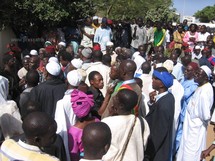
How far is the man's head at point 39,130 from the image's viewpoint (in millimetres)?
2775

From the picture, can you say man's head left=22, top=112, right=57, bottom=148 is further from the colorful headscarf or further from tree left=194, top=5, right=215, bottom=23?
tree left=194, top=5, right=215, bottom=23

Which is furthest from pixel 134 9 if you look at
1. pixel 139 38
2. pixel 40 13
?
pixel 40 13

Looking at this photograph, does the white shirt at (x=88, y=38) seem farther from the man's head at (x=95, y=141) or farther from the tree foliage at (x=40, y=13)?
the man's head at (x=95, y=141)

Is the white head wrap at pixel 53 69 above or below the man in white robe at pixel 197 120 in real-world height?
above

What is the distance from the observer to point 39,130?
2787 mm

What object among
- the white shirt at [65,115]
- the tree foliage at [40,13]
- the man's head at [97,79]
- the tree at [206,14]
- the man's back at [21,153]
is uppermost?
the tree at [206,14]

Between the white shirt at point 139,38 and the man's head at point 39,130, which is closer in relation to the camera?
the man's head at point 39,130

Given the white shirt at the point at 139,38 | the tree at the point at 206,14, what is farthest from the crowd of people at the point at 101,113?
the tree at the point at 206,14

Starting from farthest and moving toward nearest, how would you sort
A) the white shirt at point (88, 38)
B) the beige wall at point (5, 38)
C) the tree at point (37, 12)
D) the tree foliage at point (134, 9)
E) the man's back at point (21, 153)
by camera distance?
the tree foliage at point (134, 9)
the white shirt at point (88, 38)
the beige wall at point (5, 38)
the tree at point (37, 12)
the man's back at point (21, 153)

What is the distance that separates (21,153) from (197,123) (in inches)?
128

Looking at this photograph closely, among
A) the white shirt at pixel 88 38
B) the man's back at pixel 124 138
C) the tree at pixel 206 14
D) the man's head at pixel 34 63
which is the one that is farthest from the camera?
the tree at pixel 206 14

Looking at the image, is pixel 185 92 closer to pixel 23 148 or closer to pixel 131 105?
pixel 131 105

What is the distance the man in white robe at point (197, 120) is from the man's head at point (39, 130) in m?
2.87

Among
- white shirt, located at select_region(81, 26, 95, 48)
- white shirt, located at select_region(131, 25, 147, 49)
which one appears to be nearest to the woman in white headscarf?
white shirt, located at select_region(81, 26, 95, 48)
